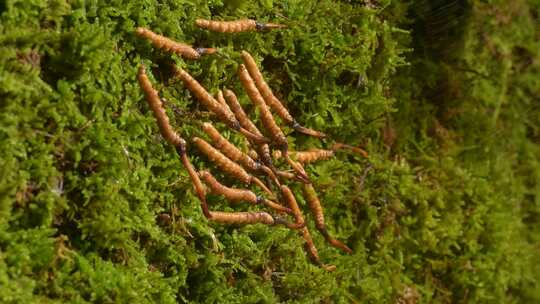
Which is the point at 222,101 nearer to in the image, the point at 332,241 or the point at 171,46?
the point at 171,46

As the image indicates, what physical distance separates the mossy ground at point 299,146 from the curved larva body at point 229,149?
51 mm

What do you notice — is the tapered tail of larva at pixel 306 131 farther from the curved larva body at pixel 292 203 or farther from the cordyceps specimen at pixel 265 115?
the curved larva body at pixel 292 203

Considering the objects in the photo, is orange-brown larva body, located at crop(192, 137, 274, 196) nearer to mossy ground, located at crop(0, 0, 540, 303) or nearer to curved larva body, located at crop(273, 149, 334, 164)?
mossy ground, located at crop(0, 0, 540, 303)

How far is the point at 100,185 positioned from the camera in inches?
60.2

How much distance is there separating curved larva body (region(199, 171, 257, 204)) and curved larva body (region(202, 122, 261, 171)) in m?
0.08

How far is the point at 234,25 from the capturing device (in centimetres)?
183

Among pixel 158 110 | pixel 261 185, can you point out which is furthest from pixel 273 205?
pixel 158 110

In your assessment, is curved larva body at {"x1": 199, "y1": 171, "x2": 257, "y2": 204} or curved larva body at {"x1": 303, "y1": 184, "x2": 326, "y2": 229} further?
curved larva body at {"x1": 303, "y1": 184, "x2": 326, "y2": 229}

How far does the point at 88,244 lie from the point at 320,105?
869mm

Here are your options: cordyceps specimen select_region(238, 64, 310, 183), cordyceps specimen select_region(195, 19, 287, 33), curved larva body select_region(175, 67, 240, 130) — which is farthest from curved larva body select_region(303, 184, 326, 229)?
cordyceps specimen select_region(195, 19, 287, 33)

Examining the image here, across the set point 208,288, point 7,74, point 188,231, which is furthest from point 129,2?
point 208,288

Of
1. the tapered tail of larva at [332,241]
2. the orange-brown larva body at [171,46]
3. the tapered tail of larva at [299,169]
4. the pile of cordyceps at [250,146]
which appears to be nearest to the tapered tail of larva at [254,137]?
the pile of cordyceps at [250,146]

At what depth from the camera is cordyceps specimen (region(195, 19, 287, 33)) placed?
1.78 meters

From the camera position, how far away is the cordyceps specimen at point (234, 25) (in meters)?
1.78
